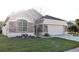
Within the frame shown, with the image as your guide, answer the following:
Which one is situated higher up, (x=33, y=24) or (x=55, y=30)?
(x=33, y=24)

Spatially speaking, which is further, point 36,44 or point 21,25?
point 21,25

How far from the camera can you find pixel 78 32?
11.0 feet

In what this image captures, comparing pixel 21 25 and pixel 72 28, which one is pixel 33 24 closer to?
pixel 21 25

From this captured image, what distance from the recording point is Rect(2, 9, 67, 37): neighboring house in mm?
3238

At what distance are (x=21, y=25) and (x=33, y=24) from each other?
0.91ft

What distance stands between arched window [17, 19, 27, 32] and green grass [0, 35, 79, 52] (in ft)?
0.73

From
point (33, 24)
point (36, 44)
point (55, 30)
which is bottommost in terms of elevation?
point (36, 44)

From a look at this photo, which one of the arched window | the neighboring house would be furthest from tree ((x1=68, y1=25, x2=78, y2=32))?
the arched window

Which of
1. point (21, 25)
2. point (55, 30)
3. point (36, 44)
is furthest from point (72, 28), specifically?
point (21, 25)

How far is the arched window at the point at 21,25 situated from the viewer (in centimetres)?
335

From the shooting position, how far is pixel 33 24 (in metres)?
3.34
